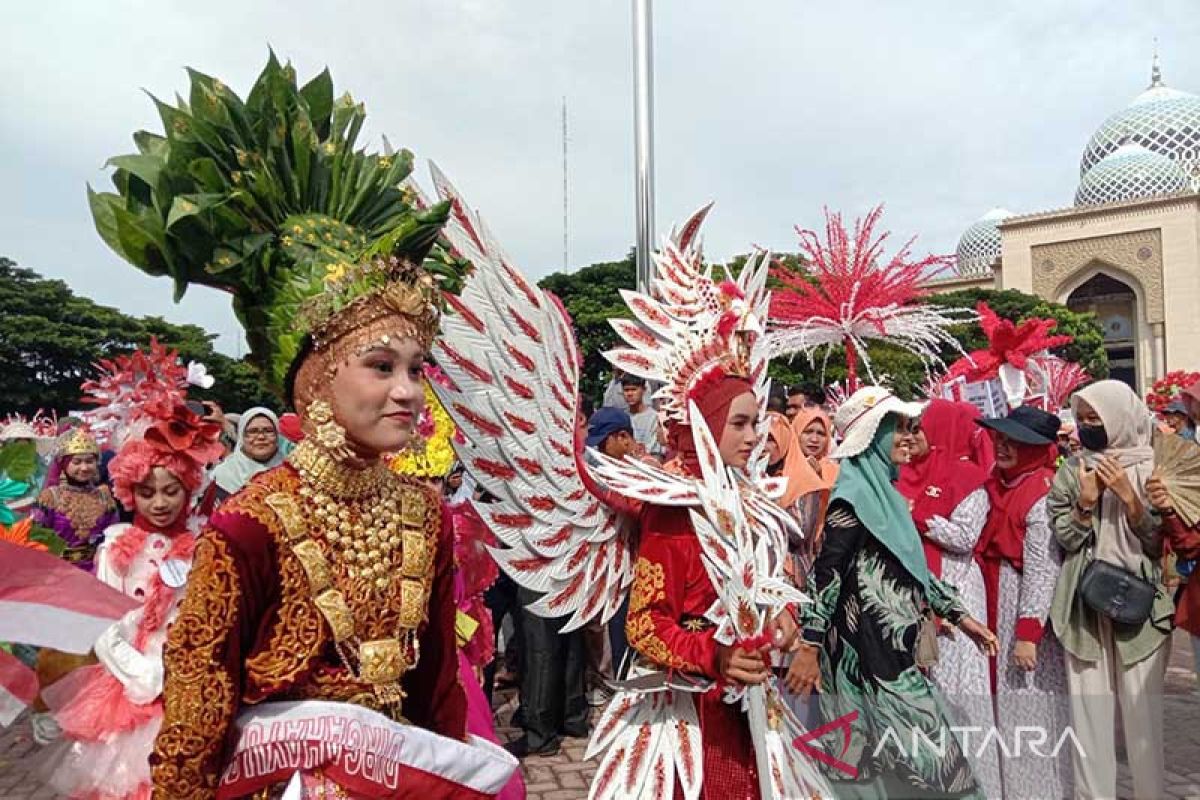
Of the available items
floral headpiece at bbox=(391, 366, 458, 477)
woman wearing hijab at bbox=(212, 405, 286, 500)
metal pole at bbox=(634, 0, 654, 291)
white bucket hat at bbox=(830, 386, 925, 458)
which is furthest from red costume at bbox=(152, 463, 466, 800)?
metal pole at bbox=(634, 0, 654, 291)

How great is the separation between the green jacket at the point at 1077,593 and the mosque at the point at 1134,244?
118 feet

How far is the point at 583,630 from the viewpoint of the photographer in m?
6.59

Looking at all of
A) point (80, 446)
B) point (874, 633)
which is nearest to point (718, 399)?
point (874, 633)

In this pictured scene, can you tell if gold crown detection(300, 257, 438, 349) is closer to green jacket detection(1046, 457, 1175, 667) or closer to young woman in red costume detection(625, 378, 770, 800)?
young woman in red costume detection(625, 378, 770, 800)

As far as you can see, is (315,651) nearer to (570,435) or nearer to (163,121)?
(163,121)

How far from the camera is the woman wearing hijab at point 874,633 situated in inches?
133

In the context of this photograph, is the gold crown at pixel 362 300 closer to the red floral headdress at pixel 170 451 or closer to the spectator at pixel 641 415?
the red floral headdress at pixel 170 451

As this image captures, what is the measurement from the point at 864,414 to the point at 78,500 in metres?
5.64

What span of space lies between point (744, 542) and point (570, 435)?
80 cm

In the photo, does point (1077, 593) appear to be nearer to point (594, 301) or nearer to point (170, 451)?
point (170, 451)

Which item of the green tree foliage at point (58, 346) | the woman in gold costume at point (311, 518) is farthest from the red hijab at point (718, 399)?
the green tree foliage at point (58, 346)

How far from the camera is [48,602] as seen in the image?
2.36 meters

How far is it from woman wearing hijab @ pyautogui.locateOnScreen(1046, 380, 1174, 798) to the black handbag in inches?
→ 1.1

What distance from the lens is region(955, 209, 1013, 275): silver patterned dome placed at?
4688 centimetres
